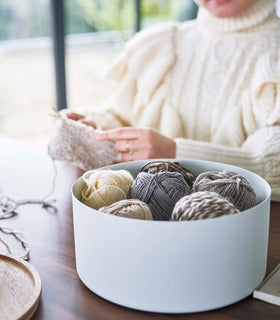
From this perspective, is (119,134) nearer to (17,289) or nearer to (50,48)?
(17,289)

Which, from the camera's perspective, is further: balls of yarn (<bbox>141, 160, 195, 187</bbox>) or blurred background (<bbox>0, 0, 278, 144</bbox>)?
blurred background (<bbox>0, 0, 278, 144</bbox>)

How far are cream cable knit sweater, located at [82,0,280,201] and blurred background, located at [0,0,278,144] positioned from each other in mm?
1250

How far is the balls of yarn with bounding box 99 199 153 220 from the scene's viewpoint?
0.47 m

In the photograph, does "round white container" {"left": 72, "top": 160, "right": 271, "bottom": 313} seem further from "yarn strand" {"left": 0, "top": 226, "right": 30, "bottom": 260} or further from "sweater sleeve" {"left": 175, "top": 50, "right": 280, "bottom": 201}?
"sweater sleeve" {"left": 175, "top": 50, "right": 280, "bottom": 201}

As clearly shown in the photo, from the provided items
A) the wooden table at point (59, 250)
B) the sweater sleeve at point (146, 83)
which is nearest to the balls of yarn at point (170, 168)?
the wooden table at point (59, 250)

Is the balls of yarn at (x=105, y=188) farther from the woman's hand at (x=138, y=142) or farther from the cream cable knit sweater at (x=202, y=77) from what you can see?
the cream cable knit sweater at (x=202, y=77)

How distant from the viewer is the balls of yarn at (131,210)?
47 cm

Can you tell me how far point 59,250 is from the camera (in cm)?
62

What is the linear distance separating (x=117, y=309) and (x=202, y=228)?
5.4 inches

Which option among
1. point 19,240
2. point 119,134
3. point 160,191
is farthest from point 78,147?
point 160,191

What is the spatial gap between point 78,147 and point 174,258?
0.52m

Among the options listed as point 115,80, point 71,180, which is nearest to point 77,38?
point 115,80

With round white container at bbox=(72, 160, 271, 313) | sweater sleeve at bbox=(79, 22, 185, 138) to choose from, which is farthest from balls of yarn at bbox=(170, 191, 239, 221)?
sweater sleeve at bbox=(79, 22, 185, 138)

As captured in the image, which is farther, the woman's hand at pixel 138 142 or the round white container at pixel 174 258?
the woman's hand at pixel 138 142
